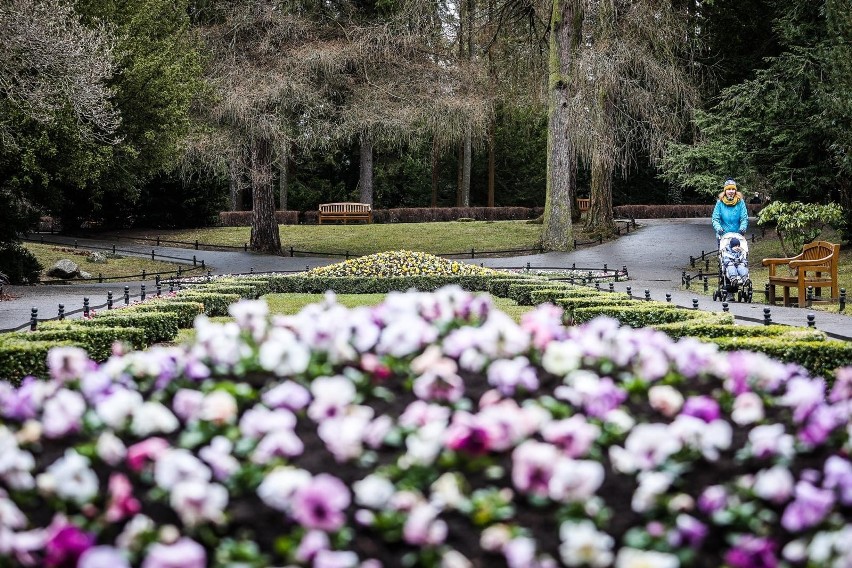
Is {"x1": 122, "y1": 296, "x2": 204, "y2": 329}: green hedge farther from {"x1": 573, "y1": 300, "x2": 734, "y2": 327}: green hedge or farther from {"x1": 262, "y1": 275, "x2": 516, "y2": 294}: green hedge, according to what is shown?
{"x1": 262, "y1": 275, "x2": 516, "y2": 294}: green hedge

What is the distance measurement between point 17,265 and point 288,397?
21509mm

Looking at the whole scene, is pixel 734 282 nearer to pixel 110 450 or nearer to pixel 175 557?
pixel 110 450

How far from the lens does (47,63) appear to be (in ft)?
59.8

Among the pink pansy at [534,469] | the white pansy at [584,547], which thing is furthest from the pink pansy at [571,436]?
the white pansy at [584,547]

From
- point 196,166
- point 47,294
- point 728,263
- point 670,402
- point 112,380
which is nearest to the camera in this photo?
point 670,402

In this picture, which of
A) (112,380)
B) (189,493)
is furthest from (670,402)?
(112,380)

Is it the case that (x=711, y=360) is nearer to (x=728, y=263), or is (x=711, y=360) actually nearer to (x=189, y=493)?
(x=189, y=493)

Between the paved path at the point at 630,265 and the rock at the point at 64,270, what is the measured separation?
241cm

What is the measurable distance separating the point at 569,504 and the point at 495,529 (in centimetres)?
29

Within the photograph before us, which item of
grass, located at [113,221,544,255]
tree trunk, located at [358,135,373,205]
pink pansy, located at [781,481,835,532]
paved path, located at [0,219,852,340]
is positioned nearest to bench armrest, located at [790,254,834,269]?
paved path, located at [0,219,852,340]

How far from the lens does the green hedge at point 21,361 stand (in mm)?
7660

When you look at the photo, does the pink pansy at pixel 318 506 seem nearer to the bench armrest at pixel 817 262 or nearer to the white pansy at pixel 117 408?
the white pansy at pixel 117 408

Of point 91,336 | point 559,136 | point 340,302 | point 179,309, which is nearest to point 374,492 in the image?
point 91,336

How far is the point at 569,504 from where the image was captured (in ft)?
10.7
